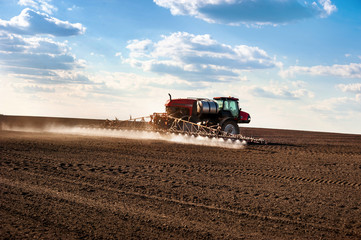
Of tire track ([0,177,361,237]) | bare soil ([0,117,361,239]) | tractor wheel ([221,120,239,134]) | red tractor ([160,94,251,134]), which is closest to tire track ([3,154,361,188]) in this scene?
bare soil ([0,117,361,239])

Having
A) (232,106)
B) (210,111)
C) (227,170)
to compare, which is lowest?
(227,170)

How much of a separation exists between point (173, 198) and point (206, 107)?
45.8ft

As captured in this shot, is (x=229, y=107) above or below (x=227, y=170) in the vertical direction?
above

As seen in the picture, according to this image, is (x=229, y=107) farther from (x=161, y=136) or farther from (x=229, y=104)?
(x=161, y=136)

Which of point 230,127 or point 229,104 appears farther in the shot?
point 229,104

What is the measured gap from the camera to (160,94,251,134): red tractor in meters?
21.2

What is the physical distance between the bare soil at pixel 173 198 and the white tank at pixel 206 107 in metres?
7.95

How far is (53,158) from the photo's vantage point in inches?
505

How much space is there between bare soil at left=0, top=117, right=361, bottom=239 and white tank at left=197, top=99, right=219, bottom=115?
795 centimetres

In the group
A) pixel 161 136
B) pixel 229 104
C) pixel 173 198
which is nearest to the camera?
pixel 173 198

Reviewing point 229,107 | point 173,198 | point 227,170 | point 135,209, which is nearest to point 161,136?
point 229,107

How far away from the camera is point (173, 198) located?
7598 mm

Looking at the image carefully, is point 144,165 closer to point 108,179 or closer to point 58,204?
point 108,179

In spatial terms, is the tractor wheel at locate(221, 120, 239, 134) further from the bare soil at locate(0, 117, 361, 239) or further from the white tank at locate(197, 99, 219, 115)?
the bare soil at locate(0, 117, 361, 239)
